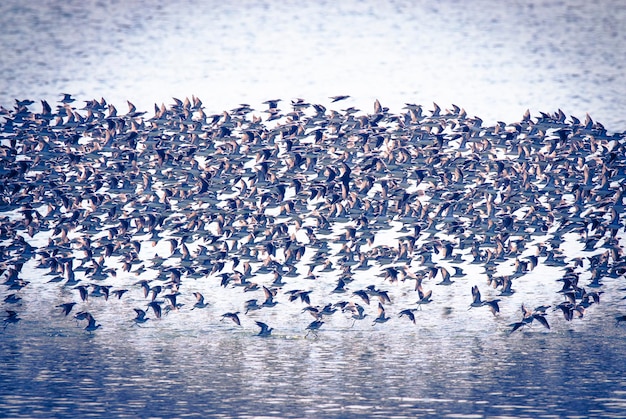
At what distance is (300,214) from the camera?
140 ft

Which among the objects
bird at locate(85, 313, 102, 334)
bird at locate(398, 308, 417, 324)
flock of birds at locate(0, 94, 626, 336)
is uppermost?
flock of birds at locate(0, 94, 626, 336)

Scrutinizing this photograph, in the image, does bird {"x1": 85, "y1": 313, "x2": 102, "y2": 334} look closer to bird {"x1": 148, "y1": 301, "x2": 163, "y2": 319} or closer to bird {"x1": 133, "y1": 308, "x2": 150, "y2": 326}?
bird {"x1": 133, "y1": 308, "x2": 150, "y2": 326}

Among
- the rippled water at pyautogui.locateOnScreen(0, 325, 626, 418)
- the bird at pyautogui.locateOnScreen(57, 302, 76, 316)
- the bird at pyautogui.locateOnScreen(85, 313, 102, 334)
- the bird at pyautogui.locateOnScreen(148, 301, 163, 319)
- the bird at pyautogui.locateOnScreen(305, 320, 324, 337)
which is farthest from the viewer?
the bird at pyautogui.locateOnScreen(148, 301, 163, 319)

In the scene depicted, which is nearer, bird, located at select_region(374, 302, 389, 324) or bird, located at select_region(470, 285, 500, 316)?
bird, located at select_region(374, 302, 389, 324)

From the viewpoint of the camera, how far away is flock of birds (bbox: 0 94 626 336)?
39.8 meters

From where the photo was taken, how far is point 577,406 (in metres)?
27.7

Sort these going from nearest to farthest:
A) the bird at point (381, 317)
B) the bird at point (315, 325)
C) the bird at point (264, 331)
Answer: the bird at point (315, 325)
the bird at point (264, 331)
the bird at point (381, 317)

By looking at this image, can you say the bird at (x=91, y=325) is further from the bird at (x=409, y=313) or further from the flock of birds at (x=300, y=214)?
the bird at (x=409, y=313)

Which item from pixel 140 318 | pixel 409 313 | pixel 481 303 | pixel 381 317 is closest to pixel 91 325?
pixel 140 318

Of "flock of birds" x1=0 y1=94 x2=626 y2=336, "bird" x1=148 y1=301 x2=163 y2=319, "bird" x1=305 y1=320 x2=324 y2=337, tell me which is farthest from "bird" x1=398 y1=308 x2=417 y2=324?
"bird" x1=148 y1=301 x2=163 y2=319

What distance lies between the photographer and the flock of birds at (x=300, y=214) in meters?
39.8

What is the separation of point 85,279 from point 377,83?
156 ft

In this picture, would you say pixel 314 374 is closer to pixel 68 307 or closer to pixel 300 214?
pixel 68 307

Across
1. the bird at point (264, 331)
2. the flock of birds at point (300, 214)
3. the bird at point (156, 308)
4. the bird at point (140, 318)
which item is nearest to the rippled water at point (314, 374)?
the bird at point (140, 318)
